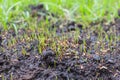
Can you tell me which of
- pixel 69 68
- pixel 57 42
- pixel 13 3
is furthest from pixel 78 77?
pixel 13 3

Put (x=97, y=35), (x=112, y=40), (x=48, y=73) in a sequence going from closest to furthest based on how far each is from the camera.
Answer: (x=48, y=73)
(x=112, y=40)
(x=97, y=35)

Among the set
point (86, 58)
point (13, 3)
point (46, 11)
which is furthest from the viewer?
point (46, 11)

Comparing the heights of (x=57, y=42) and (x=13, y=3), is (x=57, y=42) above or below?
below

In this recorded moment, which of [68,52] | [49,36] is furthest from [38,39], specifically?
[68,52]

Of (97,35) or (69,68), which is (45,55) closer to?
(69,68)

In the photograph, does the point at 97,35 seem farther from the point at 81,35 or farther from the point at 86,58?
the point at 86,58

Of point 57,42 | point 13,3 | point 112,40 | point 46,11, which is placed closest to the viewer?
point 57,42

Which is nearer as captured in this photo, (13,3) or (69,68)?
(69,68)

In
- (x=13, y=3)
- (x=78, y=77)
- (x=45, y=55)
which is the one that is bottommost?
(x=78, y=77)

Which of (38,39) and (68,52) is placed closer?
(68,52)
